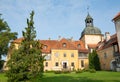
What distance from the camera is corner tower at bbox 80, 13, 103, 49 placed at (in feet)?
214

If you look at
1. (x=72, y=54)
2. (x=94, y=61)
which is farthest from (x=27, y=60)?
(x=72, y=54)

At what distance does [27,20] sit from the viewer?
23.5 meters

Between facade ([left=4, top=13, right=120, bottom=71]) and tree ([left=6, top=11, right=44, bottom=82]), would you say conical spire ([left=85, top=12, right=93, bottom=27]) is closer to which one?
facade ([left=4, top=13, right=120, bottom=71])

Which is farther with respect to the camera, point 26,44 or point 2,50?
point 2,50

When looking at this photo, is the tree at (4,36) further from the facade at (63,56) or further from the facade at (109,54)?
the facade at (109,54)

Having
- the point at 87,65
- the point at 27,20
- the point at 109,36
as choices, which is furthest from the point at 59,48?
the point at 27,20

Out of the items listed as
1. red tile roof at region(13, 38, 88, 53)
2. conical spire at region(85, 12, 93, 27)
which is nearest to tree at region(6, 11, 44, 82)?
red tile roof at region(13, 38, 88, 53)

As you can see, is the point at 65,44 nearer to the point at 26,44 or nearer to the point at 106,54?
the point at 106,54

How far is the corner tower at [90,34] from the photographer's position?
6525 cm

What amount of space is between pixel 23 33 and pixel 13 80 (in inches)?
215

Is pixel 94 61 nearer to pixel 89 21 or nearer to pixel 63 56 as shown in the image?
pixel 63 56

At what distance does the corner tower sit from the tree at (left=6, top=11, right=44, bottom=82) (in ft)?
138

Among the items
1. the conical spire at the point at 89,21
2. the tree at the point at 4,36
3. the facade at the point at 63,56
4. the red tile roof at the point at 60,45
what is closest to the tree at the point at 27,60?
the tree at the point at 4,36

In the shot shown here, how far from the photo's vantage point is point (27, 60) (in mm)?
22016
